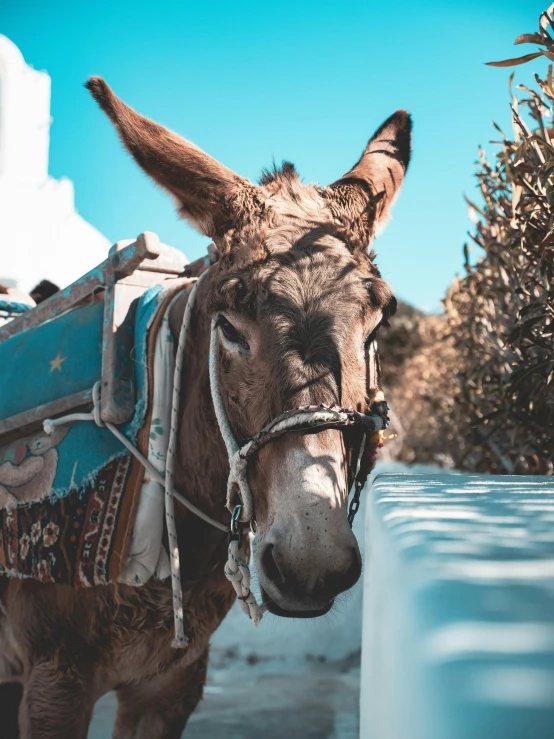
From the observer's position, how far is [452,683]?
47 centimetres

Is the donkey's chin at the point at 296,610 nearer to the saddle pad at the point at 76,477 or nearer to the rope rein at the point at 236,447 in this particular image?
the rope rein at the point at 236,447

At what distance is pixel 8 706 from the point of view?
2.55 m

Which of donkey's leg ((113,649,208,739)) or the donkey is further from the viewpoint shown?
donkey's leg ((113,649,208,739))

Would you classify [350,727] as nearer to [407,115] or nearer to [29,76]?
[407,115]

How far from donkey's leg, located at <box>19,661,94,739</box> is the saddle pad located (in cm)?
28

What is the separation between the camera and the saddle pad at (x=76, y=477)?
1871mm

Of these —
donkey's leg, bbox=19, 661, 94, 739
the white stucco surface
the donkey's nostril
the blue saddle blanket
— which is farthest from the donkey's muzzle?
donkey's leg, bbox=19, 661, 94, 739

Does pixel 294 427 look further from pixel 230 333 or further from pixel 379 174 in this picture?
pixel 379 174

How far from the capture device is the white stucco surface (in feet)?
1.46

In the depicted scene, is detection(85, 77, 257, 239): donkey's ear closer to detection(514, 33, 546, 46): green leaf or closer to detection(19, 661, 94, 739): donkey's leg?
detection(514, 33, 546, 46): green leaf

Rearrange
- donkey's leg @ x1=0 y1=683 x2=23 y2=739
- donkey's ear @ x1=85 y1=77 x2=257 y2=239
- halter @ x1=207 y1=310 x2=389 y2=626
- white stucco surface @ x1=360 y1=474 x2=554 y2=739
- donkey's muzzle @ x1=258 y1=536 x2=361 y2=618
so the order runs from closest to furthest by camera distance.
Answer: white stucco surface @ x1=360 y1=474 x2=554 y2=739, donkey's muzzle @ x1=258 y1=536 x2=361 y2=618, halter @ x1=207 y1=310 x2=389 y2=626, donkey's ear @ x1=85 y1=77 x2=257 y2=239, donkey's leg @ x1=0 y1=683 x2=23 y2=739

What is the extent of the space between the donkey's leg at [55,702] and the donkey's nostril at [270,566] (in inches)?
36.8

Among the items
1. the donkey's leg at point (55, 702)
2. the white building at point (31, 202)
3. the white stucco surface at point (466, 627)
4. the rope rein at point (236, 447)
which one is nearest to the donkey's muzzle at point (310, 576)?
the rope rein at point (236, 447)

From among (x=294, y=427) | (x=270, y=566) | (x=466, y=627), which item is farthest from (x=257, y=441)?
(x=466, y=627)
